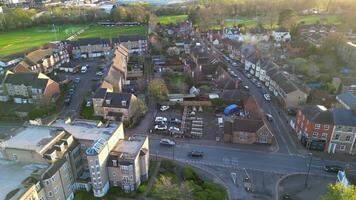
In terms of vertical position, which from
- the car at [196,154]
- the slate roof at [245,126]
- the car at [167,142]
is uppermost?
the slate roof at [245,126]

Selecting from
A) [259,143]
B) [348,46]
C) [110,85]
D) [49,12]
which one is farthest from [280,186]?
[49,12]

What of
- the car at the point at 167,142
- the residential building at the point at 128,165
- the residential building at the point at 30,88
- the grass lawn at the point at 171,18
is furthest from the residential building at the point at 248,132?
the grass lawn at the point at 171,18

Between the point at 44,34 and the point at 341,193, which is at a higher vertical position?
the point at 44,34

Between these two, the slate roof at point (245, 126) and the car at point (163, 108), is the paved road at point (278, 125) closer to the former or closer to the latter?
the slate roof at point (245, 126)

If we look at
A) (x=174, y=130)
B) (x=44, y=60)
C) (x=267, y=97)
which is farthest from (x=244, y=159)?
(x=44, y=60)

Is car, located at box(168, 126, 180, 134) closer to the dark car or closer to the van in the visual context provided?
the dark car

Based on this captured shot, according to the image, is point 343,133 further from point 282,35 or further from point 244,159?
point 282,35

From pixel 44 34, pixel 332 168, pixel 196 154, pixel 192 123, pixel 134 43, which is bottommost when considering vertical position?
pixel 332 168
